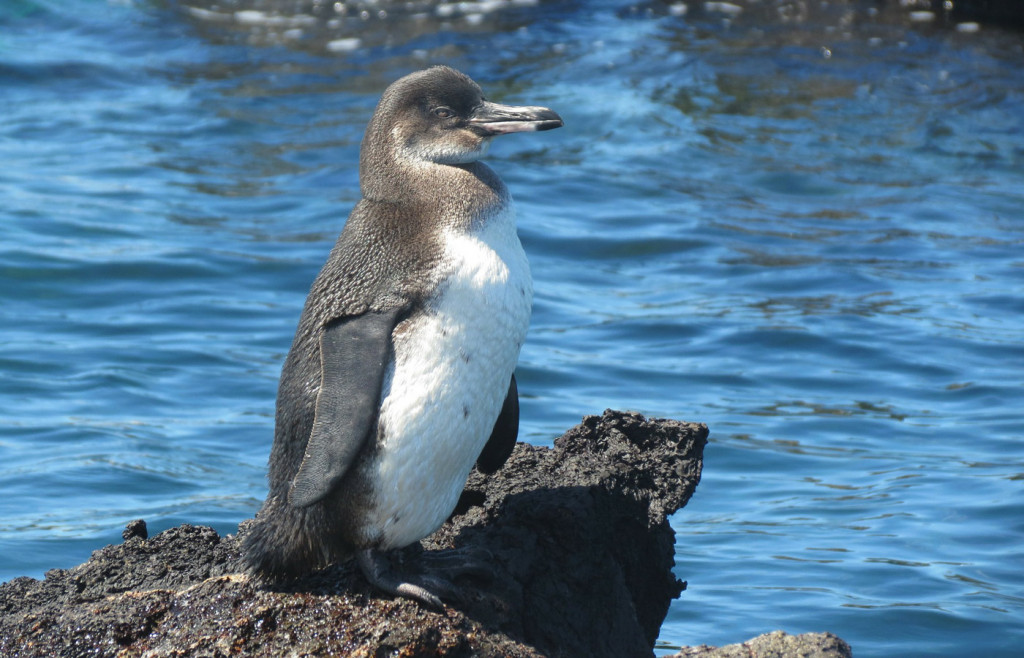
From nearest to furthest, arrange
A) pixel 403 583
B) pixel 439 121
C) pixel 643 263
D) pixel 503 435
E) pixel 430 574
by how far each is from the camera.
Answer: pixel 403 583 < pixel 430 574 < pixel 439 121 < pixel 503 435 < pixel 643 263

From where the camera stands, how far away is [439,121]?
15.3 feet

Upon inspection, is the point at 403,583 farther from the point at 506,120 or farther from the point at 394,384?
the point at 506,120

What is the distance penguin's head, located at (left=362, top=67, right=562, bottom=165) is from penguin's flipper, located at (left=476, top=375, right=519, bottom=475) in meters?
0.83

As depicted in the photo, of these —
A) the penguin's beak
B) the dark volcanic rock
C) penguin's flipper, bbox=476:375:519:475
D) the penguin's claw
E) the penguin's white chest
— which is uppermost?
the penguin's beak

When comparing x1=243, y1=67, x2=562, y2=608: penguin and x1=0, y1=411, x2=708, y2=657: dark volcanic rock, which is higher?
x1=243, y1=67, x2=562, y2=608: penguin

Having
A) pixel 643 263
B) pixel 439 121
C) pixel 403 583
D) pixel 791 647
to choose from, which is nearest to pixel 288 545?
pixel 403 583

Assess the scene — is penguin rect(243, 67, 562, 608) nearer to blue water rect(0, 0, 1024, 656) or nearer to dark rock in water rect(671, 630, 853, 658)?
dark rock in water rect(671, 630, 853, 658)

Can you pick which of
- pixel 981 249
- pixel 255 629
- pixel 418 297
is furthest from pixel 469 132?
pixel 981 249

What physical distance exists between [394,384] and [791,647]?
184 centimetres

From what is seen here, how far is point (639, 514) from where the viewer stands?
4.86 m

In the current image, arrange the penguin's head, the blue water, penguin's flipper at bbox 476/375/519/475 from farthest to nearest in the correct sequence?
1. the blue water
2. penguin's flipper at bbox 476/375/519/475
3. the penguin's head

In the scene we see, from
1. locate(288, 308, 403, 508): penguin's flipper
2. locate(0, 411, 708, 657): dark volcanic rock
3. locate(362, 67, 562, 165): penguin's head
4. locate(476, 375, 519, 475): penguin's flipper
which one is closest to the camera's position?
locate(0, 411, 708, 657): dark volcanic rock

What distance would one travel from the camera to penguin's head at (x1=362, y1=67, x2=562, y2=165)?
4656 mm

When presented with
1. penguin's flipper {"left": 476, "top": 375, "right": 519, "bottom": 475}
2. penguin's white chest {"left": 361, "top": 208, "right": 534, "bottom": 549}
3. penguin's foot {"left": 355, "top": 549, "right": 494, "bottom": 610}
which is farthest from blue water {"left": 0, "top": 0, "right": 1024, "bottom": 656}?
penguin's white chest {"left": 361, "top": 208, "right": 534, "bottom": 549}
